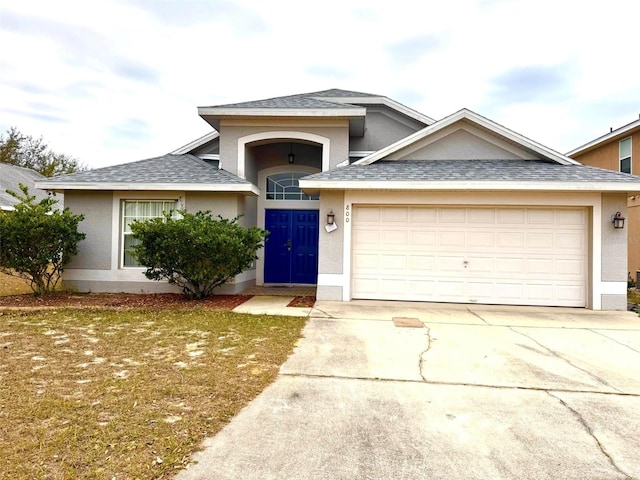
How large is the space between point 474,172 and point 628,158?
31.6 feet

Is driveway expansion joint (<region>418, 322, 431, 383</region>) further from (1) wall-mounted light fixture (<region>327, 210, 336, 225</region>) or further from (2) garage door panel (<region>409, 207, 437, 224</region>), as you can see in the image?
(1) wall-mounted light fixture (<region>327, 210, 336, 225</region>)

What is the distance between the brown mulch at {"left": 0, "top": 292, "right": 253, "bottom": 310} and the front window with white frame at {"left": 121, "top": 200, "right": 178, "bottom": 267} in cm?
106

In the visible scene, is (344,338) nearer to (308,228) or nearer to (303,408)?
(303,408)


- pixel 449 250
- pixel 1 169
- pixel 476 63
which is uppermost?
pixel 476 63

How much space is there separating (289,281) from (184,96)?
12.2 m

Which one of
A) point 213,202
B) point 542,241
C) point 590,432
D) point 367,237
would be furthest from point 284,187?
point 590,432

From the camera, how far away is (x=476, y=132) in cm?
955

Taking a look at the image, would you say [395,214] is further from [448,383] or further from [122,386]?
[122,386]

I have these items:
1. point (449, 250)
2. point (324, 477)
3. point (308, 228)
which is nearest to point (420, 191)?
point (449, 250)

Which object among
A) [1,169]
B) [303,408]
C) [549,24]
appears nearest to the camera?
[303,408]

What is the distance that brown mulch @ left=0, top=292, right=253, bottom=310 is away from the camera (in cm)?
782

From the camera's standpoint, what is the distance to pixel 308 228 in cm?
1133

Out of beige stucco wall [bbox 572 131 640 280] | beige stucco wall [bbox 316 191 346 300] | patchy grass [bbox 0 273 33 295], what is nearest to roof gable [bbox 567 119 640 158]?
beige stucco wall [bbox 572 131 640 280]

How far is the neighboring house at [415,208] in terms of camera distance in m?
8.07
